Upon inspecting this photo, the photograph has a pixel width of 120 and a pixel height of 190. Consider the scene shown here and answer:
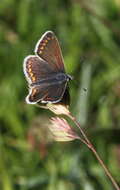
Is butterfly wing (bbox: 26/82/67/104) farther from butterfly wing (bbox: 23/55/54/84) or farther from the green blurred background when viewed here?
the green blurred background

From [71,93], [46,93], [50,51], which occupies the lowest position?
[71,93]

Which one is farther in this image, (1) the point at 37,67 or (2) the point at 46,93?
(1) the point at 37,67

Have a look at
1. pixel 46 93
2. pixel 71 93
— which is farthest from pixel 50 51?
pixel 71 93

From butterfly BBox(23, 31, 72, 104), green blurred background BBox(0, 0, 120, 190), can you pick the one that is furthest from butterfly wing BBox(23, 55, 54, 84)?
green blurred background BBox(0, 0, 120, 190)

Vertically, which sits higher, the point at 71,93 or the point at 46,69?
the point at 46,69

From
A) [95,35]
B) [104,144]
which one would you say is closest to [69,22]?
[95,35]

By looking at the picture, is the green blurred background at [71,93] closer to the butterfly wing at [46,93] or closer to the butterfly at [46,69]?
the butterfly at [46,69]

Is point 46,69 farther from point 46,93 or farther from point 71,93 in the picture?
point 71,93

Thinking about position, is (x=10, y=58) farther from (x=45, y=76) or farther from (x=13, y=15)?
(x=45, y=76)
